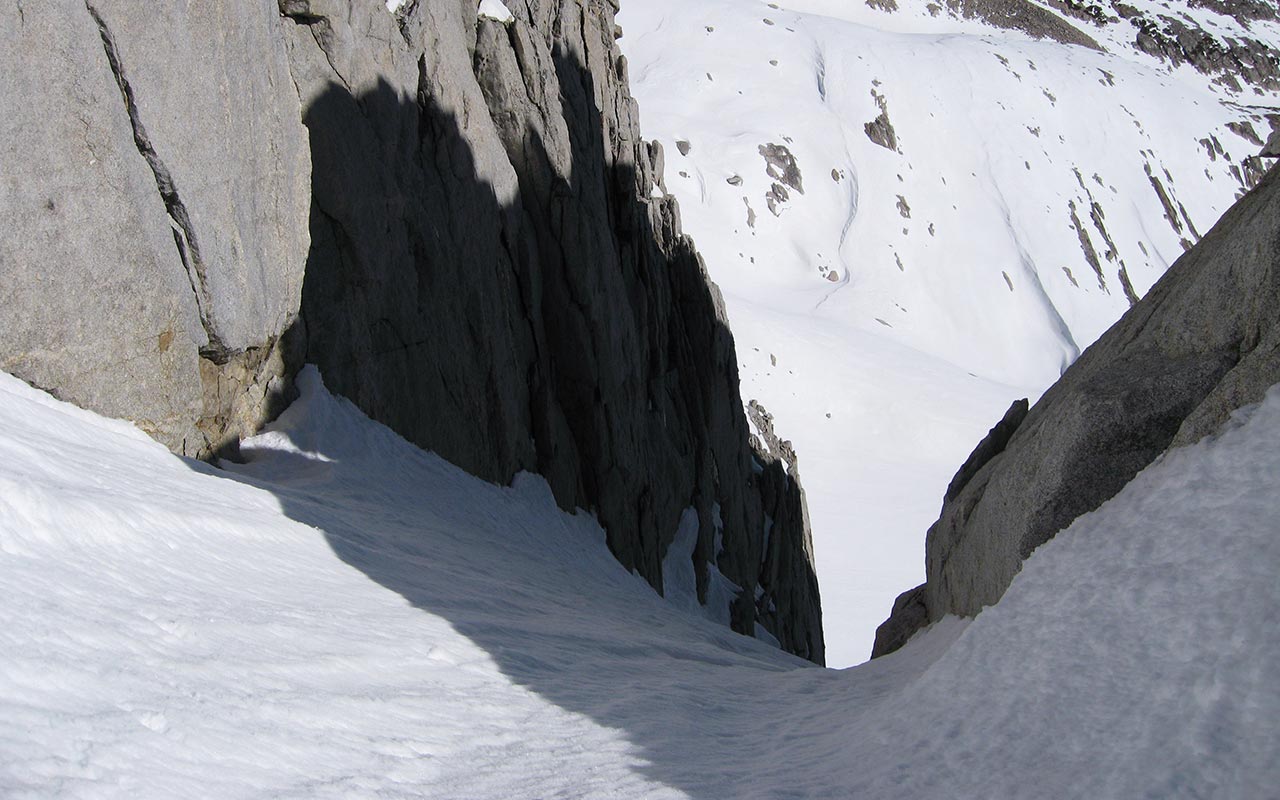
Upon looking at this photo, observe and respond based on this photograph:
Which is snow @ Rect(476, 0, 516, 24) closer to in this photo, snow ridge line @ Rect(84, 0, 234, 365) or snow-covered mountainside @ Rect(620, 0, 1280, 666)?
snow ridge line @ Rect(84, 0, 234, 365)

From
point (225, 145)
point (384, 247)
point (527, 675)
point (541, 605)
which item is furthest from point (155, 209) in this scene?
point (527, 675)

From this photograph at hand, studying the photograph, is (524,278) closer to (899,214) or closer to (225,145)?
(225,145)

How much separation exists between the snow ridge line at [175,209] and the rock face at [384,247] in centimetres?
3

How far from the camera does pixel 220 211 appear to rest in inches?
527

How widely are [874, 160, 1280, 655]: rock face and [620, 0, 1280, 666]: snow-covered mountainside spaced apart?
28.9 meters

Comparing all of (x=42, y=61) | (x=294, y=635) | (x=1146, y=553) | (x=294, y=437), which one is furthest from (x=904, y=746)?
(x=294, y=437)

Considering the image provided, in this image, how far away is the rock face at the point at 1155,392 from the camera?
835 cm

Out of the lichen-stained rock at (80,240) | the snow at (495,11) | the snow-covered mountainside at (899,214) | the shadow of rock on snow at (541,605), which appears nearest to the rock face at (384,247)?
the lichen-stained rock at (80,240)

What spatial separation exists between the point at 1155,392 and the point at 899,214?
7602 centimetres

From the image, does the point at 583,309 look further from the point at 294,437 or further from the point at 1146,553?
the point at 1146,553

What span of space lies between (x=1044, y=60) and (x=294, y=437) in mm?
111195

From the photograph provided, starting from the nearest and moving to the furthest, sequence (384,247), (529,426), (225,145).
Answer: (225,145) → (384,247) → (529,426)

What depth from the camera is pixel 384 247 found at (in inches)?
726

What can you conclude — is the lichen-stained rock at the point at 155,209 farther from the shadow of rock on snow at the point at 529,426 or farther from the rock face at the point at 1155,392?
the rock face at the point at 1155,392
